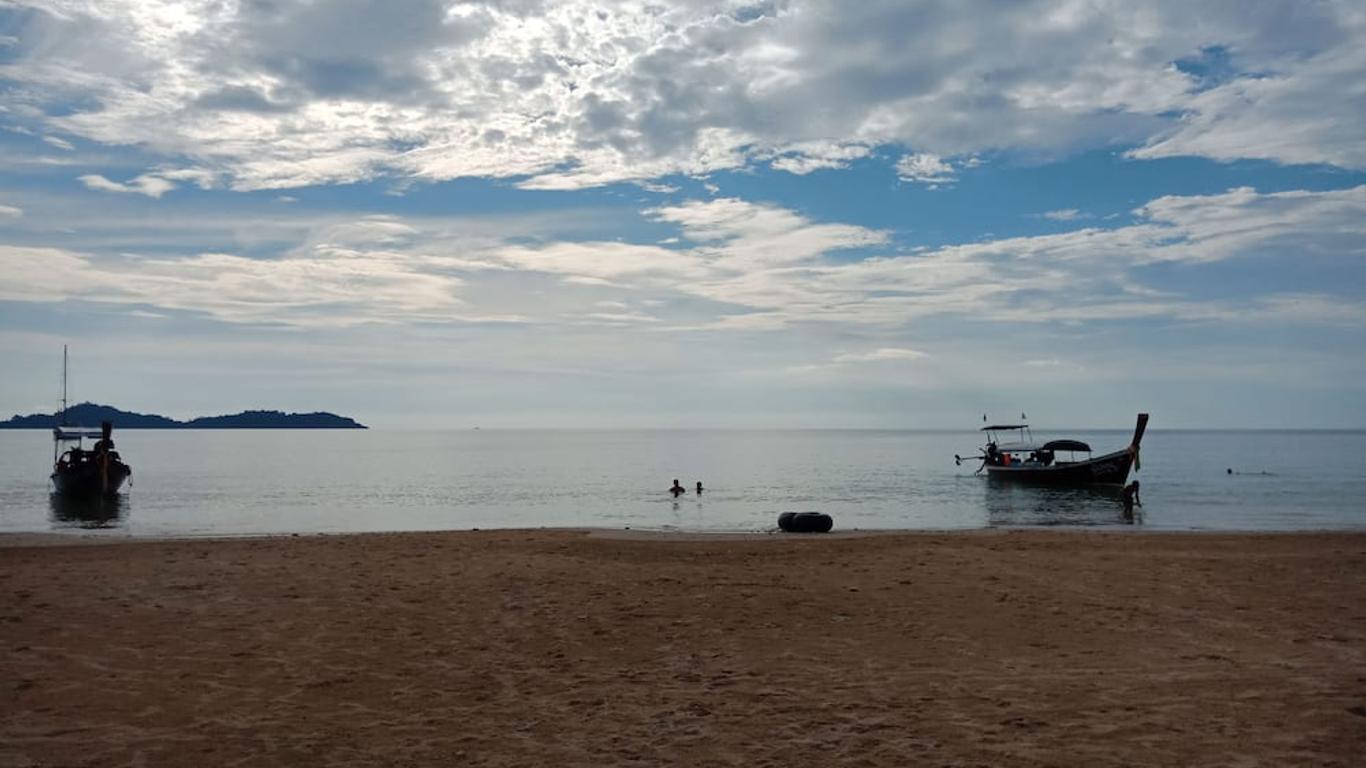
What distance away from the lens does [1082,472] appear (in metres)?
63.8

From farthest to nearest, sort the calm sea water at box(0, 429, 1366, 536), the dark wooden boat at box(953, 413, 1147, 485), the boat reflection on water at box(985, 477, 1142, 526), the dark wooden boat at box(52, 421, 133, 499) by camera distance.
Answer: the dark wooden boat at box(953, 413, 1147, 485) → the dark wooden boat at box(52, 421, 133, 499) → the boat reflection on water at box(985, 477, 1142, 526) → the calm sea water at box(0, 429, 1366, 536)

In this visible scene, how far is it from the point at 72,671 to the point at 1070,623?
12748 millimetres

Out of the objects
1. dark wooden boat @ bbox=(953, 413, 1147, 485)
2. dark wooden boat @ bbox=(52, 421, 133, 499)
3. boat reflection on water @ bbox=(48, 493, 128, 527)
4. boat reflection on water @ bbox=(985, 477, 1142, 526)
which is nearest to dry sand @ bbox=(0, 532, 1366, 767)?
boat reflection on water @ bbox=(985, 477, 1142, 526)

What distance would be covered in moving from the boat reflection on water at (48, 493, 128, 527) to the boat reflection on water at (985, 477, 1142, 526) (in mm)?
39146

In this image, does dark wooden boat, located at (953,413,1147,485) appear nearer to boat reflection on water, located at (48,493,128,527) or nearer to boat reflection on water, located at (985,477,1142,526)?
boat reflection on water, located at (985,477,1142,526)

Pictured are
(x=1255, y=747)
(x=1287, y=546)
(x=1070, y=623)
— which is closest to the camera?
(x=1255, y=747)

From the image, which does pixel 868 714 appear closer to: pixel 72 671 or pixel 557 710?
pixel 557 710

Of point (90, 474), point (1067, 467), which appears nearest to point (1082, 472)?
point (1067, 467)

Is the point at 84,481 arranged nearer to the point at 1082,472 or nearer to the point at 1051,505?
the point at 1051,505

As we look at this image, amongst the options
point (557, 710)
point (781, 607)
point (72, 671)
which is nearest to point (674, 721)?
point (557, 710)

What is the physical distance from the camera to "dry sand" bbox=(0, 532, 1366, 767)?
802 centimetres

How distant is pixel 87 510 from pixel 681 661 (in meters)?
46.9

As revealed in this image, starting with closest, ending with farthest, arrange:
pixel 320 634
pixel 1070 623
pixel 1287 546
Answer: pixel 320 634, pixel 1070 623, pixel 1287 546

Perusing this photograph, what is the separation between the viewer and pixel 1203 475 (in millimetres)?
80625
